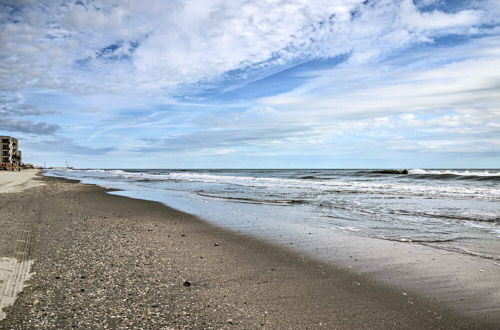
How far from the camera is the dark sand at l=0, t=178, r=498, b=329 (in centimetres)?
353

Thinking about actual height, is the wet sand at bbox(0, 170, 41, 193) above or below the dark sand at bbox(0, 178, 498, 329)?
above

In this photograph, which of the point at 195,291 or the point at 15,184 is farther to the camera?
the point at 15,184

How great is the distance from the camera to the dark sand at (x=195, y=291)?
3529 millimetres

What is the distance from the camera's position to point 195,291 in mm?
4320

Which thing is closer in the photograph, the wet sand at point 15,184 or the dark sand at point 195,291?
the dark sand at point 195,291

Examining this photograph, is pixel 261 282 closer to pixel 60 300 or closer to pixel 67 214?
pixel 60 300

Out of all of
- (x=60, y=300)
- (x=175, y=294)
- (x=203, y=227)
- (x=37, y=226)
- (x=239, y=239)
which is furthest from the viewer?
(x=203, y=227)

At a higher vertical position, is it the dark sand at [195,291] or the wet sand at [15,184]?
the wet sand at [15,184]

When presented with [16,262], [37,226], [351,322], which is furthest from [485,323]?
[37,226]

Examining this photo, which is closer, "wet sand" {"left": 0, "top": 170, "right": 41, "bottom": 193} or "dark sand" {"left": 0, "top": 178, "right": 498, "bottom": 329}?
"dark sand" {"left": 0, "top": 178, "right": 498, "bottom": 329}

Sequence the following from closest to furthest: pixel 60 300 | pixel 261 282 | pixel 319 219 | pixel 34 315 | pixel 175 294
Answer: pixel 34 315, pixel 60 300, pixel 175 294, pixel 261 282, pixel 319 219

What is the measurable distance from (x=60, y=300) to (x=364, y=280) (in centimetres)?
404

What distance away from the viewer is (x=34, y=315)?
3.48 metres

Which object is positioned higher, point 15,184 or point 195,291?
point 15,184
